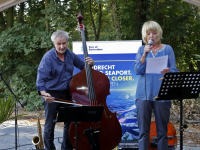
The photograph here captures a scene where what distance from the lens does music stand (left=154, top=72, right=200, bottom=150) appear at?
278cm

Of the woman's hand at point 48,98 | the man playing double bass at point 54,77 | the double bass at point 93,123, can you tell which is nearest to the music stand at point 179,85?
the double bass at point 93,123

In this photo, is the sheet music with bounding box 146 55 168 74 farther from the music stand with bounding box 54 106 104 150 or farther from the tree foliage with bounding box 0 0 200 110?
the tree foliage with bounding box 0 0 200 110

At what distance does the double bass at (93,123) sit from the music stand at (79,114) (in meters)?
0.32

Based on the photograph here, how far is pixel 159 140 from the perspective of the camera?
317cm

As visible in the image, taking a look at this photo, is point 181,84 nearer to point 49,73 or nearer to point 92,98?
point 92,98

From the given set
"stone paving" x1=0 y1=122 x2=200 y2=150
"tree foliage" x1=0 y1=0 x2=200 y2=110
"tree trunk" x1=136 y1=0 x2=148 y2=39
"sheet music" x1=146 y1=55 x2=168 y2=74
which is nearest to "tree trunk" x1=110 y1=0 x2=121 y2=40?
"tree foliage" x1=0 y1=0 x2=200 y2=110

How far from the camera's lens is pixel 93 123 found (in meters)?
3.23

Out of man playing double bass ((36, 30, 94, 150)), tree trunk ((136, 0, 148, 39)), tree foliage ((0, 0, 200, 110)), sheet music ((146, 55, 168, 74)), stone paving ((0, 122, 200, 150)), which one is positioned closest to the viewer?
sheet music ((146, 55, 168, 74))

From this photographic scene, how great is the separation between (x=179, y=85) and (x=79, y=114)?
1056mm

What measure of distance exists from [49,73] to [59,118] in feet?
2.45

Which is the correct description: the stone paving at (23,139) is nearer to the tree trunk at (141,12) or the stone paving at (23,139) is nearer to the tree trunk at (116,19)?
the tree trunk at (116,19)

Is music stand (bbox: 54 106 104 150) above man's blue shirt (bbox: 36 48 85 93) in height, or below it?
below

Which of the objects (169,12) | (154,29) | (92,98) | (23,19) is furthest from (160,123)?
(23,19)

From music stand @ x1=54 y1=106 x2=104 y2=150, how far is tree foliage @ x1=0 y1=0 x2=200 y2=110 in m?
5.85
